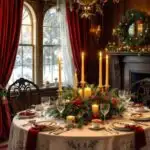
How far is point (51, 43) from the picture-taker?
6.14 metres

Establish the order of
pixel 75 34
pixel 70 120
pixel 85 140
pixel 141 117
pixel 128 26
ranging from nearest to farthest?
pixel 85 140 → pixel 70 120 → pixel 141 117 → pixel 128 26 → pixel 75 34

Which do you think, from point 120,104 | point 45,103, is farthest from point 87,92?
point 45,103

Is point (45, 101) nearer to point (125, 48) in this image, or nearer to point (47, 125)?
point (47, 125)

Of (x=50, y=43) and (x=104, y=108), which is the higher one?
(x=50, y=43)

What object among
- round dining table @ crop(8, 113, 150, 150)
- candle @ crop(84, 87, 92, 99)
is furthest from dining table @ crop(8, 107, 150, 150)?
candle @ crop(84, 87, 92, 99)

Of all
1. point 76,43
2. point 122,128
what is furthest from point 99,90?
point 76,43

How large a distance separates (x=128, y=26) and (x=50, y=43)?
5.05 feet

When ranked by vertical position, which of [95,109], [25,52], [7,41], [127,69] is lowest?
[95,109]

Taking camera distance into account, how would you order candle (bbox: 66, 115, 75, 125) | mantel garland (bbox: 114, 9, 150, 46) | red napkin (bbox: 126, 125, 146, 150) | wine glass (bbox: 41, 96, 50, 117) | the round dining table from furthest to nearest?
mantel garland (bbox: 114, 9, 150, 46)
wine glass (bbox: 41, 96, 50, 117)
candle (bbox: 66, 115, 75, 125)
red napkin (bbox: 126, 125, 146, 150)
the round dining table

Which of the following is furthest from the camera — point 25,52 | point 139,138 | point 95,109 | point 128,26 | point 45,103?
point 128,26

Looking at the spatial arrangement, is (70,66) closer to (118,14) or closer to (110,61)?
(110,61)

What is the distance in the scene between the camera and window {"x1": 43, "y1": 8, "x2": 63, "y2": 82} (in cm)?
606

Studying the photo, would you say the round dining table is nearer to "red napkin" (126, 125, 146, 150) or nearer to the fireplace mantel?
"red napkin" (126, 125, 146, 150)

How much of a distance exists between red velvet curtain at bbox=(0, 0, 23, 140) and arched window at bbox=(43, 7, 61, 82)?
0.86 metres
